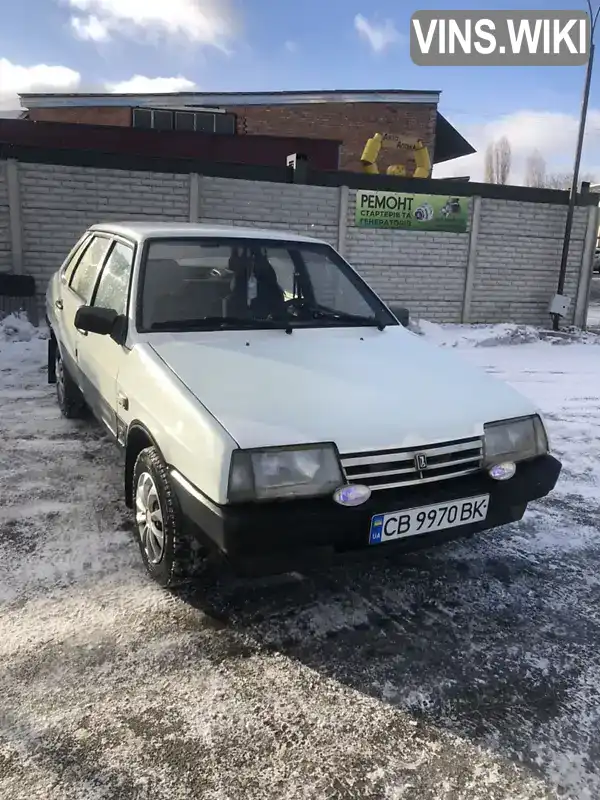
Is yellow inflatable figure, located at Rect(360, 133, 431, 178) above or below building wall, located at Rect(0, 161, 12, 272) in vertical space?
above

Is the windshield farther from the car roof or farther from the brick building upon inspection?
the brick building

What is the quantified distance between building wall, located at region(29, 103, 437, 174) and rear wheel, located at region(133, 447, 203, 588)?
64.4ft

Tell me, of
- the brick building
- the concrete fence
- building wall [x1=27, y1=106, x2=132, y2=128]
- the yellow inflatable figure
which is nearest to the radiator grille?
the concrete fence

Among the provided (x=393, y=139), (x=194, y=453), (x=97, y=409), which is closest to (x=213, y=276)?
(x=97, y=409)

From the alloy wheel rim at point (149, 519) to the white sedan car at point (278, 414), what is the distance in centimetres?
1

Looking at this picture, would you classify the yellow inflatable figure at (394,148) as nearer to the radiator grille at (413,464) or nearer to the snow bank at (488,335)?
the snow bank at (488,335)

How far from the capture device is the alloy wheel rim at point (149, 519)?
2748mm

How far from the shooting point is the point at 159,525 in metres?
2.76

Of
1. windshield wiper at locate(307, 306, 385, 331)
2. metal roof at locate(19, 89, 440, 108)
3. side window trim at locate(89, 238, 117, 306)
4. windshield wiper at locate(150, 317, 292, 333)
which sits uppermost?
metal roof at locate(19, 89, 440, 108)

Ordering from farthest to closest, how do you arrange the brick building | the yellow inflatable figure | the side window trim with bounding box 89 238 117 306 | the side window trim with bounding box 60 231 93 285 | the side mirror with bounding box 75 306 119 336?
the brick building
the yellow inflatable figure
the side window trim with bounding box 60 231 93 285
the side window trim with bounding box 89 238 117 306
the side mirror with bounding box 75 306 119 336

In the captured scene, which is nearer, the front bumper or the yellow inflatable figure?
the front bumper

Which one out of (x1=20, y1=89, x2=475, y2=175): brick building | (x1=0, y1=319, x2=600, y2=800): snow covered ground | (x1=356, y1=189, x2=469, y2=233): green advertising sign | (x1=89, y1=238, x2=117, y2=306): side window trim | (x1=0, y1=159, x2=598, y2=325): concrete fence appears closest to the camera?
(x1=0, y1=319, x2=600, y2=800): snow covered ground

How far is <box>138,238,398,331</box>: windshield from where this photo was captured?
11.0 feet

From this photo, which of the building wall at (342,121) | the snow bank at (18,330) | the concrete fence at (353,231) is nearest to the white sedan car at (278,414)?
the snow bank at (18,330)
